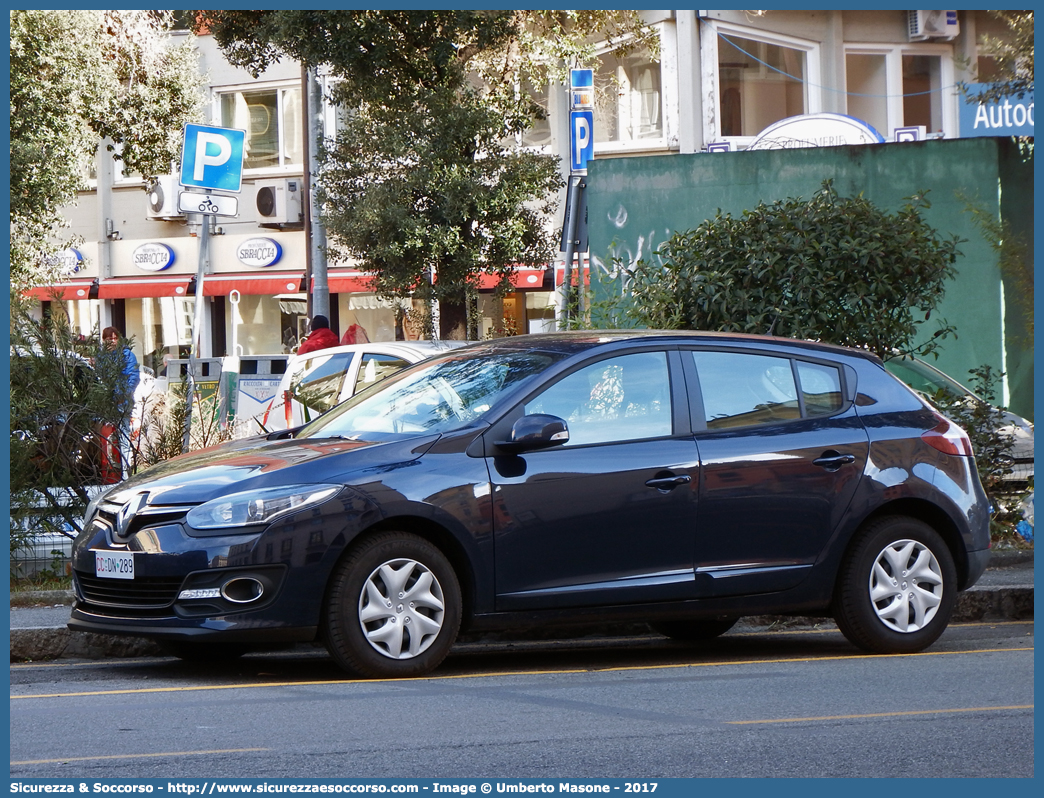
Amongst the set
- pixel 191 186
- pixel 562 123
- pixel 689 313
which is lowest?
pixel 689 313

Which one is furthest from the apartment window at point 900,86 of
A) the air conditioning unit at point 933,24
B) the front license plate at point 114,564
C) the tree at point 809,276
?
the front license plate at point 114,564

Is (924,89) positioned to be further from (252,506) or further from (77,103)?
(252,506)

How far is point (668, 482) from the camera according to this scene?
7.63m

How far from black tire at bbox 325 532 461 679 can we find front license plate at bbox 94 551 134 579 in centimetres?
91

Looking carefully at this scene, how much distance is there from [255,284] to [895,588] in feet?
88.4

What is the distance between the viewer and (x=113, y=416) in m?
10.7

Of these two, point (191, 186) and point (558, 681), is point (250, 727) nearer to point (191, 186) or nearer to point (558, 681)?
point (558, 681)

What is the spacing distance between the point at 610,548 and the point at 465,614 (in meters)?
0.75

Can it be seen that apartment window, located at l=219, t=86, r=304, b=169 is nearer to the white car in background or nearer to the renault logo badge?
the white car in background

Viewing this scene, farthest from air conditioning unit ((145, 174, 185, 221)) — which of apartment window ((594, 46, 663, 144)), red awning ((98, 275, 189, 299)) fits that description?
apartment window ((594, 46, 663, 144))

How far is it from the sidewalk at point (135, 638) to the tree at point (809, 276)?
1904 millimetres

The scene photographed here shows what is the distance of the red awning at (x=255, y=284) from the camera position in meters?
33.4

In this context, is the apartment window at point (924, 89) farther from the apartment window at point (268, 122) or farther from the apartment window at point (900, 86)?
the apartment window at point (268, 122)
